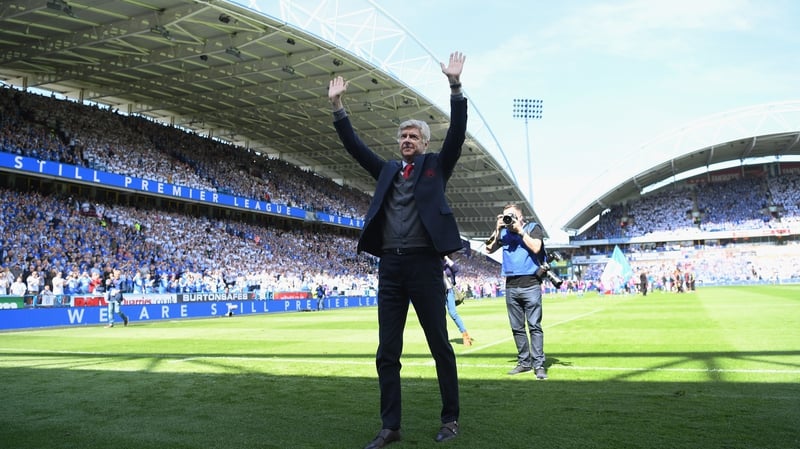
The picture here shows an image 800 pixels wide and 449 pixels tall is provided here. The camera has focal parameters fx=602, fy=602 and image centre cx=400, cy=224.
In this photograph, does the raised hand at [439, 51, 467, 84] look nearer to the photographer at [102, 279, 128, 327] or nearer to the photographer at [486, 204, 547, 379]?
the photographer at [486, 204, 547, 379]

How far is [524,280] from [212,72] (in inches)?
1253

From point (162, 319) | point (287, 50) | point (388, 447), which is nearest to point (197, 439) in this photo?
point (388, 447)

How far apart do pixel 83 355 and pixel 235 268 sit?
88.8ft

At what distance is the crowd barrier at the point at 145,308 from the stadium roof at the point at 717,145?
168 feet

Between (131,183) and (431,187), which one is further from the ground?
(131,183)

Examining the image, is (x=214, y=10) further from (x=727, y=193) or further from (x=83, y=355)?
(x=727, y=193)

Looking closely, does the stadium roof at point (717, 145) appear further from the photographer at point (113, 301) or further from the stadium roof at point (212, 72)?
the photographer at point (113, 301)

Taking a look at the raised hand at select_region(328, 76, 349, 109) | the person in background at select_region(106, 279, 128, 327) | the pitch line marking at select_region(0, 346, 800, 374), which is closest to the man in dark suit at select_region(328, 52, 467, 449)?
the raised hand at select_region(328, 76, 349, 109)

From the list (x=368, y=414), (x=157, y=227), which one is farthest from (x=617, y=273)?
(x=368, y=414)

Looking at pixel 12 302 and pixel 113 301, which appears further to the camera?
pixel 113 301

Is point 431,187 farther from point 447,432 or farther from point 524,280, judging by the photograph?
point 524,280

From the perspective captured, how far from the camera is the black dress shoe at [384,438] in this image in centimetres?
392

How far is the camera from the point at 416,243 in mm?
4336

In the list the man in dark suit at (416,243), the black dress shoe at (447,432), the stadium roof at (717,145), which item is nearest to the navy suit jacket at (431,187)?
the man in dark suit at (416,243)
